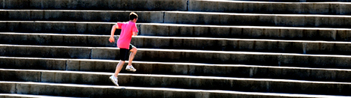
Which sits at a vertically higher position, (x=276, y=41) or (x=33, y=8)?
(x=33, y=8)

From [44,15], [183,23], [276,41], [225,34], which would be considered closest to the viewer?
[276,41]

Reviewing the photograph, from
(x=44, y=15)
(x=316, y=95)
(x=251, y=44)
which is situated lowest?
(x=316, y=95)

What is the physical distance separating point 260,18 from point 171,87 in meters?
2.96

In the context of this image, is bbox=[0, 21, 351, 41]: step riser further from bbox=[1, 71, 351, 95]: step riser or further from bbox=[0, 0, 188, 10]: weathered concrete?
bbox=[1, 71, 351, 95]: step riser

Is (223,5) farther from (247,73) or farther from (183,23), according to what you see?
(247,73)

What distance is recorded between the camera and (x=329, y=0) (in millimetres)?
10023

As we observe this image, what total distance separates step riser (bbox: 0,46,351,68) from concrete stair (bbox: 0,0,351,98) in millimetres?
21

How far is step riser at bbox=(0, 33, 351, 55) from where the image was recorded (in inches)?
336

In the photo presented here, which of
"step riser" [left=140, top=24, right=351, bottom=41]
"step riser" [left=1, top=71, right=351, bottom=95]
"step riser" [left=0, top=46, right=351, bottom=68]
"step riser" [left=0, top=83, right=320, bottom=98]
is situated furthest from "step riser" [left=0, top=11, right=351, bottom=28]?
"step riser" [left=0, top=83, right=320, bottom=98]

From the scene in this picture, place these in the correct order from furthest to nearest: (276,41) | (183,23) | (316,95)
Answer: (183,23), (276,41), (316,95)

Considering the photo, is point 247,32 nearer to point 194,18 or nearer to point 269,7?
point 269,7

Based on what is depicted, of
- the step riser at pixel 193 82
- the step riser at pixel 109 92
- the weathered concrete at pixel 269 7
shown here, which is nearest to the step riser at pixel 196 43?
the step riser at pixel 193 82

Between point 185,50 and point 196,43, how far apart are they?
13.1 inches

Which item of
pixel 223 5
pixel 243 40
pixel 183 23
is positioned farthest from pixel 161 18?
pixel 243 40
